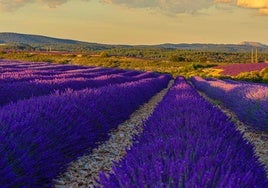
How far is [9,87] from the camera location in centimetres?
817

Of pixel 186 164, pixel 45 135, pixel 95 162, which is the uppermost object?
pixel 186 164

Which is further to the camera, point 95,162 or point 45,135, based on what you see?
point 95,162

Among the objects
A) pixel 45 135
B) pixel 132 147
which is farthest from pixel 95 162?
pixel 132 147

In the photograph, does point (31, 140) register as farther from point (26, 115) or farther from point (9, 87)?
point (9, 87)

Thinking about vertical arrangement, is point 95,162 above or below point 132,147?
below

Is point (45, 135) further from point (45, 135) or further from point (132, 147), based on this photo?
point (132, 147)

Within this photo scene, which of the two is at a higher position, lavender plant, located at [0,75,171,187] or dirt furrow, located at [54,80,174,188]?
lavender plant, located at [0,75,171,187]

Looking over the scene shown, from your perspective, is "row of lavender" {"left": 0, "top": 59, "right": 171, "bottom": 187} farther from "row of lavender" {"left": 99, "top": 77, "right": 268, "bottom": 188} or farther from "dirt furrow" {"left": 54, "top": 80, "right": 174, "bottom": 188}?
"row of lavender" {"left": 99, "top": 77, "right": 268, "bottom": 188}

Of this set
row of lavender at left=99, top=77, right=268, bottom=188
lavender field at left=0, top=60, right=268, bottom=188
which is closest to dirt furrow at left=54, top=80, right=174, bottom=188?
lavender field at left=0, top=60, right=268, bottom=188

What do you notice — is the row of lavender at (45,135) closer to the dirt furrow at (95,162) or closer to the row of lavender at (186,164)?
the dirt furrow at (95,162)

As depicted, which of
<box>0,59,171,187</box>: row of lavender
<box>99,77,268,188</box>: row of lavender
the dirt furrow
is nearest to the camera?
<box>99,77,268,188</box>: row of lavender

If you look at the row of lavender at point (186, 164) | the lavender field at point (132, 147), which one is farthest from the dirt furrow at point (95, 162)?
the row of lavender at point (186, 164)

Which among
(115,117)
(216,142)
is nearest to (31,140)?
(216,142)

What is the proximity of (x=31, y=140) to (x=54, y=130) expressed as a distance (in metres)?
0.76
